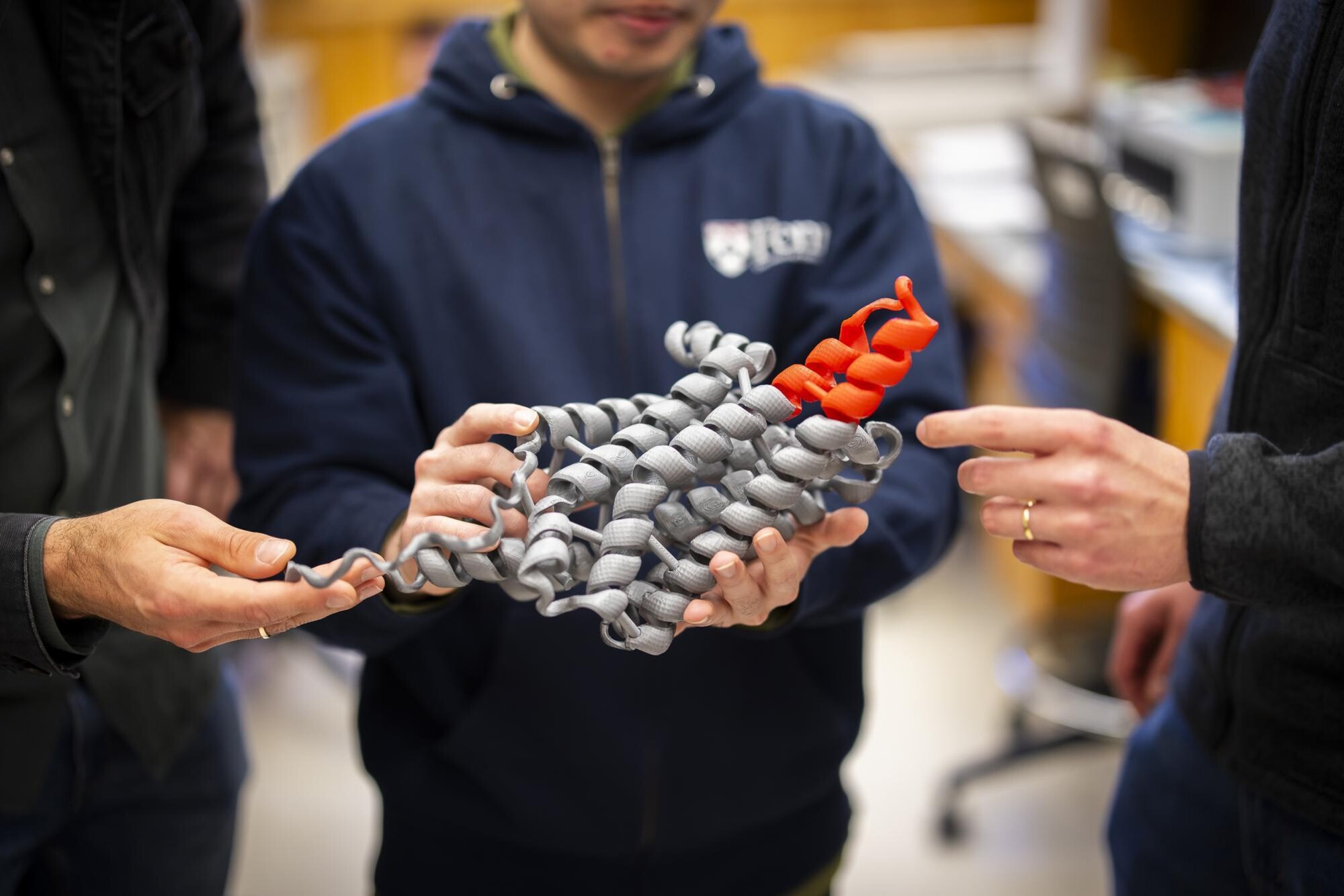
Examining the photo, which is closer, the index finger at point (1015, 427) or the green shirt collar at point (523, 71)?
the index finger at point (1015, 427)

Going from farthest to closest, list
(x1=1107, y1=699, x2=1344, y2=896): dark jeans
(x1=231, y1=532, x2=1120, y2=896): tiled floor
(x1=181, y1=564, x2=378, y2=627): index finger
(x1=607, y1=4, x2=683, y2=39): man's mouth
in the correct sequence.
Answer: (x1=231, y1=532, x2=1120, y2=896): tiled floor < (x1=607, y1=4, x2=683, y2=39): man's mouth < (x1=1107, y1=699, x2=1344, y2=896): dark jeans < (x1=181, y1=564, x2=378, y2=627): index finger

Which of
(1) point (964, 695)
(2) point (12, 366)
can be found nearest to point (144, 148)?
→ (2) point (12, 366)

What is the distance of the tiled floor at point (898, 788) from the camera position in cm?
210

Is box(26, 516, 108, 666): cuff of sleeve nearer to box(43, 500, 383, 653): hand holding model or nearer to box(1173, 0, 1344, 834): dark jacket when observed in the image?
box(43, 500, 383, 653): hand holding model

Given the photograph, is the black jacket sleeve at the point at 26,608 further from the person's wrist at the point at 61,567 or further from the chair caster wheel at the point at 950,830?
the chair caster wheel at the point at 950,830

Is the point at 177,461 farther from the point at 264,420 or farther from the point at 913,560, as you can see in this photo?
the point at 913,560

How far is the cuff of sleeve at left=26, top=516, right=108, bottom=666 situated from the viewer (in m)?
0.83

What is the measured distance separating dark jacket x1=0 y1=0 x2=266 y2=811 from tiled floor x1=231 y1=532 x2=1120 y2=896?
44.3 inches

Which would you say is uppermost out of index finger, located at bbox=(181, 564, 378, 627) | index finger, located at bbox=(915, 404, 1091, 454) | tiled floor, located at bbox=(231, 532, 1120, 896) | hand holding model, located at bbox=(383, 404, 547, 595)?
index finger, located at bbox=(915, 404, 1091, 454)

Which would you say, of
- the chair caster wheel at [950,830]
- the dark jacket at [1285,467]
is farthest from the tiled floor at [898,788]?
the dark jacket at [1285,467]

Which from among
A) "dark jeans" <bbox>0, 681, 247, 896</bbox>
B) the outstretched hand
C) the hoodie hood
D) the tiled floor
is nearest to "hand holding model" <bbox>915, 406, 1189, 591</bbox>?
the outstretched hand

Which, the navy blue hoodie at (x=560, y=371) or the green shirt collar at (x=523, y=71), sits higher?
the green shirt collar at (x=523, y=71)

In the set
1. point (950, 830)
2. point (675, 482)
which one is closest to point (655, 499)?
point (675, 482)

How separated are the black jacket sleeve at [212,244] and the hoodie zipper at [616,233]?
18.9 inches
